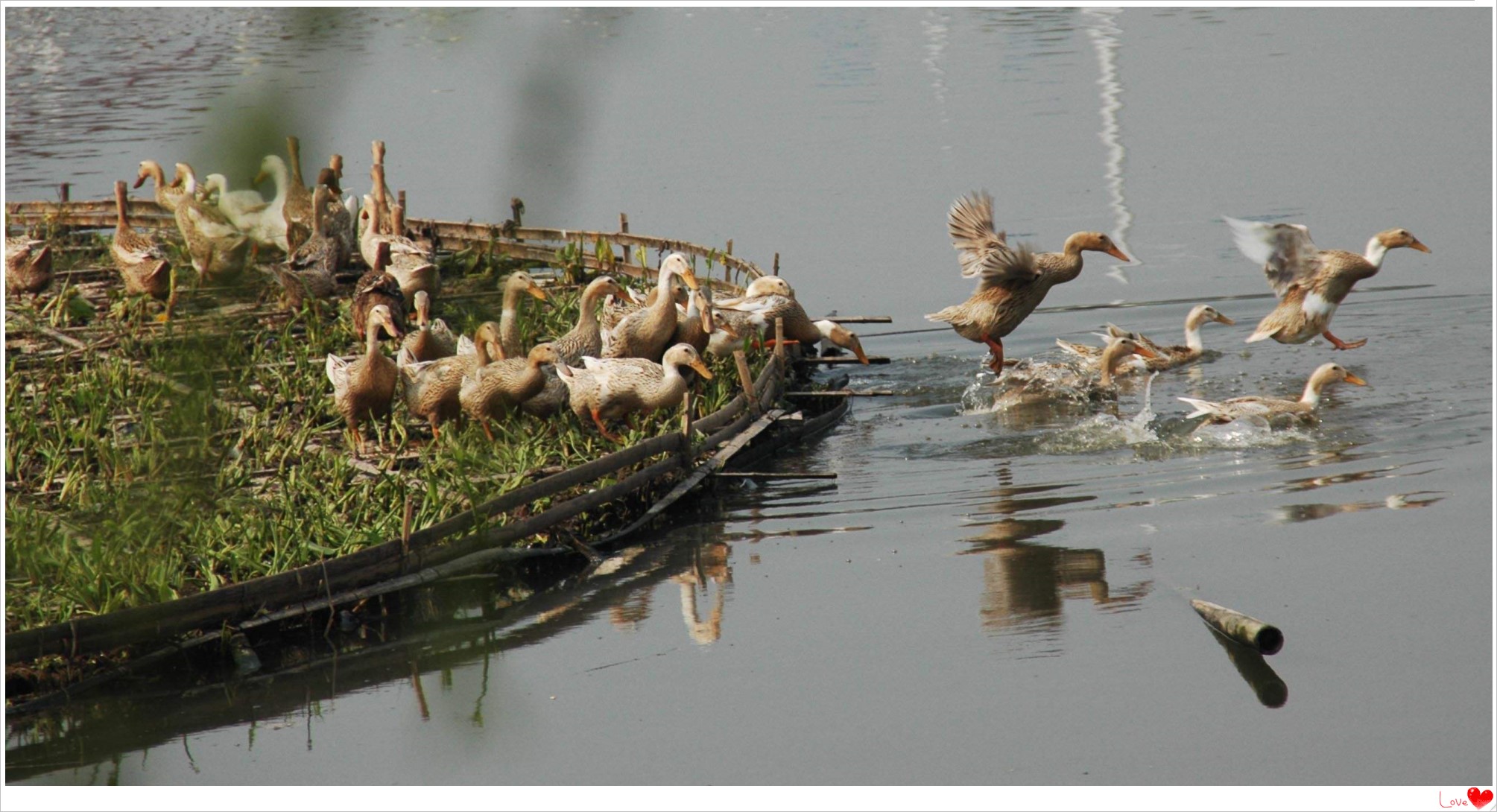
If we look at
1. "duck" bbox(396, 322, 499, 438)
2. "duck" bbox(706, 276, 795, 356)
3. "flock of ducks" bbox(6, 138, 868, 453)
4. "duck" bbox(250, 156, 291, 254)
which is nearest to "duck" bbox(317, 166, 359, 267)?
"flock of ducks" bbox(6, 138, 868, 453)

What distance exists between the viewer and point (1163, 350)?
1180 centimetres

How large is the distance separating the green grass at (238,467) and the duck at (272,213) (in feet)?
3.71

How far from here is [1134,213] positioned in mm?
17797

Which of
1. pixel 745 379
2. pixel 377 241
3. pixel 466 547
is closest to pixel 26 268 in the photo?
pixel 377 241

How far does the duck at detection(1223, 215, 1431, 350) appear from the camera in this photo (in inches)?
442

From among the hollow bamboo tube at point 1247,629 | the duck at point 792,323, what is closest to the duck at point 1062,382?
the duck at point 792,323

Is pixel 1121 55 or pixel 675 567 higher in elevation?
pixel 1121 55

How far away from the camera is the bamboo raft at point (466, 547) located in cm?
634

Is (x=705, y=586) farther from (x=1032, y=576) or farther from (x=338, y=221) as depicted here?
(x=338, y=221)

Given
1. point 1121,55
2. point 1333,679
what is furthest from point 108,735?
point 1121,55

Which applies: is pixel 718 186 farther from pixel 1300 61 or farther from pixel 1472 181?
pixel 1300 61

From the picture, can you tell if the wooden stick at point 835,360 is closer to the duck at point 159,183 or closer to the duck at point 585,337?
the duck at point 585,337

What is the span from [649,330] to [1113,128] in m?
12.3

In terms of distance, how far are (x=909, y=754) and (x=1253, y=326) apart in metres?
8.55
